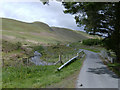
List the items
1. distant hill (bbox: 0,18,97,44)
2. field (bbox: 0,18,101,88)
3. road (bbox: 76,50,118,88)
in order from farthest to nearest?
distant hill (bbox: 0,18,97,44), field (bbox: 0,18,101,88), road (bbox: 76,50,118,88)

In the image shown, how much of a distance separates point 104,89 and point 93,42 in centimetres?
9031

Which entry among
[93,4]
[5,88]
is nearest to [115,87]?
[5,88]

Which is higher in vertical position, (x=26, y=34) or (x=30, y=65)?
(x=26, y=34)

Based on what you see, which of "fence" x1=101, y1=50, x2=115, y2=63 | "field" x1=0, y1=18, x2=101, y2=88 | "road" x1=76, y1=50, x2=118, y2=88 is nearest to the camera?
"road" x1=76, y1=50, x2=118, y2=88

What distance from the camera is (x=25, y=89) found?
7758 mm

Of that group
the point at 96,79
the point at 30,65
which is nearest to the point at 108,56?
the point at 30,65

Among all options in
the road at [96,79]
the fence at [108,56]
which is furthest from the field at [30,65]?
the fence at [108,56]

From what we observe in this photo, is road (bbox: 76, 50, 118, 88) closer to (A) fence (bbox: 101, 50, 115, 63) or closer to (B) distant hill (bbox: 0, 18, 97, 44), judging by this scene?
(A) fence (bbox: 101, 50, 115, 63)

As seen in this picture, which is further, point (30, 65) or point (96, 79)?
point (30, 65)

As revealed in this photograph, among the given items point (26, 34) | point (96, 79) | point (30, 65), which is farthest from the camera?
point (26, 34)

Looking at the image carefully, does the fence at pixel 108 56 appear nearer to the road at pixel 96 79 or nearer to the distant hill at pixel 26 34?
the road at pixel 96 79

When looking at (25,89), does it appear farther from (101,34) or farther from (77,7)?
(101,34)

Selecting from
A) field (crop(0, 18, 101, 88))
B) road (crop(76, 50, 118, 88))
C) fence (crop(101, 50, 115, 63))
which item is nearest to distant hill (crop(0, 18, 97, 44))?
field (crop(0, 18, 101, 88))

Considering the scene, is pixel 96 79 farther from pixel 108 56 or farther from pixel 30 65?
pixel 108 56
